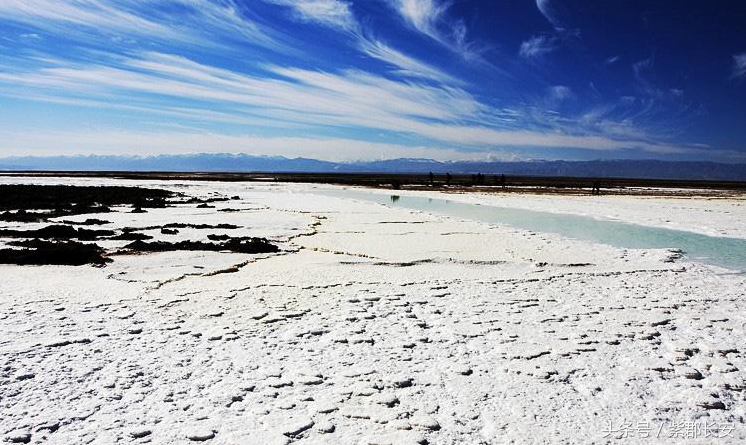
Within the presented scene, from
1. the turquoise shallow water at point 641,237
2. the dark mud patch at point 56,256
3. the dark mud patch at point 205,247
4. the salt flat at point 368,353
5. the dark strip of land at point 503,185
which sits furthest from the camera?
the dark strip of land at point 503,185

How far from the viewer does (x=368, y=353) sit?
4777 mm

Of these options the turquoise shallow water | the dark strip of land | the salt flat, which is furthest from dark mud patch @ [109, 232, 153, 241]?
the dark strip of land

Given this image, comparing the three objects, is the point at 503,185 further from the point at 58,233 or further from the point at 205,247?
the point at 58,233

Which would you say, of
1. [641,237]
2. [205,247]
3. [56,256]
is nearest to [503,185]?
[641,237]

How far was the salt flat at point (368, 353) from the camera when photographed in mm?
3396

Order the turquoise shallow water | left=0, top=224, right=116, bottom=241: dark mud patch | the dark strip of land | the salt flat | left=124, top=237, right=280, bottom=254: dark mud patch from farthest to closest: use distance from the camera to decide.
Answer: the dark strip of land, left=0, top=224, right=116, bottom=241: dark mud patch, the turquoise shallow water, left=124, top=237, right=280, bottom=254: dark mud patch, the salt flat

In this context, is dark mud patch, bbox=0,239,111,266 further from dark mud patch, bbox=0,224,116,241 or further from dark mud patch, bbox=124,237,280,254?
dark mud patch, bbox=0,224,116,241

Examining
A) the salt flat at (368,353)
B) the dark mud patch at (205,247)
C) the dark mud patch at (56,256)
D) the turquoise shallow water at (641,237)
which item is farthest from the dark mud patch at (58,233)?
the turquoise shallow water at (641,237)

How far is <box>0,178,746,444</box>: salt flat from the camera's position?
134 inches

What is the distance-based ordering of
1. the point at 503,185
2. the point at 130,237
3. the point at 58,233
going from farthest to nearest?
the point at 503,185 → the point at 58,233 → the point at 130,237

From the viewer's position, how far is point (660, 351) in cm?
491

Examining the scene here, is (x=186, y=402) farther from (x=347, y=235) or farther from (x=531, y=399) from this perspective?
(x=347, y=235)

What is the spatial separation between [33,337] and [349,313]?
3405 mm

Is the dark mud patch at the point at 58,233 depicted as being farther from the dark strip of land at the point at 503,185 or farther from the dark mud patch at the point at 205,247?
the dark strip of land at the point at 503,185
